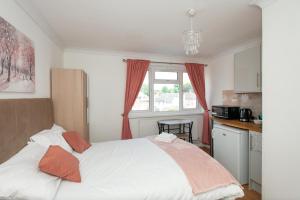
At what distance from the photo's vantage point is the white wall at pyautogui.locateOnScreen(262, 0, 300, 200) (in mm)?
1463

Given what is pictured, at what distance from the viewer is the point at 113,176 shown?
1519 mm

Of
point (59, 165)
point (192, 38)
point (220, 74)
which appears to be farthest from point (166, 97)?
point (59, 165)

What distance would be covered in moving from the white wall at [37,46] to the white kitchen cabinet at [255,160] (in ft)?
9.86

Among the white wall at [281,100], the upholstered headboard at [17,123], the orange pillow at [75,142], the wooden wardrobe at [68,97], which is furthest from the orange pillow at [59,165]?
the white wall at [281,100]

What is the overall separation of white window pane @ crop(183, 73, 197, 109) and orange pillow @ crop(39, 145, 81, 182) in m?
3.36

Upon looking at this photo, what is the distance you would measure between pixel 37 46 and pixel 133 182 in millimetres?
2093

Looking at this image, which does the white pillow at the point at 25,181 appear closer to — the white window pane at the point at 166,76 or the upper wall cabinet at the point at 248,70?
the upper wall cabinet at the point at 248,70

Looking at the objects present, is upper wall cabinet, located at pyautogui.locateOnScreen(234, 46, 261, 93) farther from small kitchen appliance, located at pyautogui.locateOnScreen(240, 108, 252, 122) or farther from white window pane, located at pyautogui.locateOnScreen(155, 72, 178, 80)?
white window pane, located at pyautogui.locateOnScreen(155, 72, 178, 80)

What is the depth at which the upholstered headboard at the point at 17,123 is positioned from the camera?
4.39 feet

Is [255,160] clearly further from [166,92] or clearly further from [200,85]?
[166,92]

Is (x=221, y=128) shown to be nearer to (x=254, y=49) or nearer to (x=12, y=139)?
(x=254, y=49)

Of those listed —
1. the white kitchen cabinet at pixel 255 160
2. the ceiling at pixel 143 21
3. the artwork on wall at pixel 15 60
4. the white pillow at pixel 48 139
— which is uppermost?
the ceiling at pixel 143 21

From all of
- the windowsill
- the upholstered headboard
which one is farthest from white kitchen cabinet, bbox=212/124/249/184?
the upholstered headboard

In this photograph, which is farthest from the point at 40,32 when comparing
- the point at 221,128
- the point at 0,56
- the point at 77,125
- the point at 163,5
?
the point at 221,128
